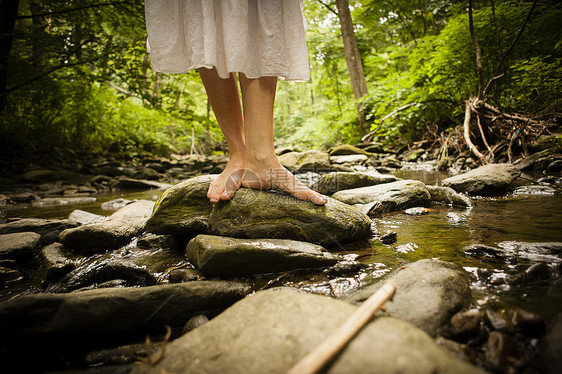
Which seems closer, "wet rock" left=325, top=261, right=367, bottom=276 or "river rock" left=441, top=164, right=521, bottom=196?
"wet rock" left=325, top=261, right=367, bottom=276

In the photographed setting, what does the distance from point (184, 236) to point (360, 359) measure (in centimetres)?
179

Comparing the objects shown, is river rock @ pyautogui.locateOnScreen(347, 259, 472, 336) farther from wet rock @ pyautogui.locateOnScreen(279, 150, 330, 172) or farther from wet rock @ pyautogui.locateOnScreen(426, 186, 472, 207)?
wet rock @ pyautogui.locateOnScreen(279, 150, 330, 172)

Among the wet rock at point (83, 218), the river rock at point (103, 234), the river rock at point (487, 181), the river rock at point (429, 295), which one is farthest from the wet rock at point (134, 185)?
the river rock at point (429, 295)

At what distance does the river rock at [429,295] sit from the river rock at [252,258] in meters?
0.35

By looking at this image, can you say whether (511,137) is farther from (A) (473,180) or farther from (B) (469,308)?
(B) (469,308)

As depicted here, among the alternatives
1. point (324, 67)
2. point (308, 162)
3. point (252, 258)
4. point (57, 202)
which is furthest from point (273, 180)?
point (324, 67)

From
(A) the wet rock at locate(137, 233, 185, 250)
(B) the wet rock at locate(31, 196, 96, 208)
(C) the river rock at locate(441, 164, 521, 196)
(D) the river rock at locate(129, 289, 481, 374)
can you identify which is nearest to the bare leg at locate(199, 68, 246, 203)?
(A) the wet rock at locate(137, 233, 185, 250)

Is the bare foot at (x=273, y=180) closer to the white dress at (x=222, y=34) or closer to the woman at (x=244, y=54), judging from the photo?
the woman at (x=244, y=54)

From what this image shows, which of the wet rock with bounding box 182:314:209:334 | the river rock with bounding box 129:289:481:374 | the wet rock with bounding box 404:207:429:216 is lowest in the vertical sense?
the wet rock with bounding box 182:314:209:334

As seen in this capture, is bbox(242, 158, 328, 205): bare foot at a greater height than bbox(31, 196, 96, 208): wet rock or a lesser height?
greater

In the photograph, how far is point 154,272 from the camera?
158 cm

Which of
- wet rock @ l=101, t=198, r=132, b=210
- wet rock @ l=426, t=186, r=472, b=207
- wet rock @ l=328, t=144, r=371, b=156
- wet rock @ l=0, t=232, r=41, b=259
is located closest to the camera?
wet rock @ l=0, t=232, r=41, b=259

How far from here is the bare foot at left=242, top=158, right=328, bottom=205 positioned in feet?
6.44

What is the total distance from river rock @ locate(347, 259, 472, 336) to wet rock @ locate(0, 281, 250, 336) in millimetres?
714
